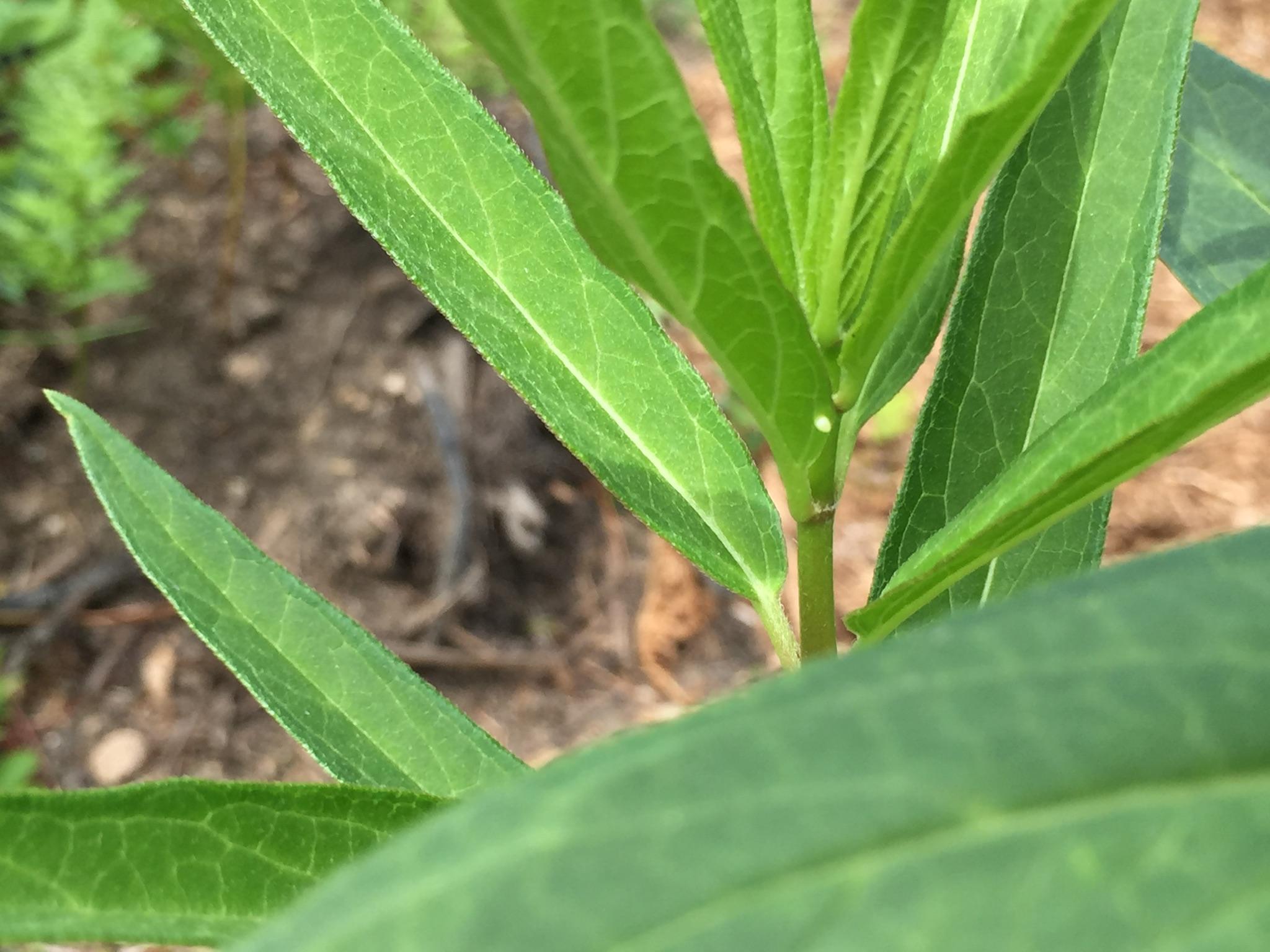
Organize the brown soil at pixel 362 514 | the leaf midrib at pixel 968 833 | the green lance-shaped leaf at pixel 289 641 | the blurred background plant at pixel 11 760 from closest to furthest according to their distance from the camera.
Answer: the leaf midrib at pixel 968 833
the green lance-shaped leaf at pixel 289 641
the blurred background plant at pixel 11 760
the brown soil at pixel 362 514

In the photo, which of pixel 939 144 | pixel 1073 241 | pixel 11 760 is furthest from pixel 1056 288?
pixel 11 760

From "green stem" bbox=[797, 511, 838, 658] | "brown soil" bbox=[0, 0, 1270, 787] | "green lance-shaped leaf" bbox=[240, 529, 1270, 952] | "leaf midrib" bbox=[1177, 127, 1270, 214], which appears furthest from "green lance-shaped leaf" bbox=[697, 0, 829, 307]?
"brown soil" bbox=[0, 0, 1270, 787]

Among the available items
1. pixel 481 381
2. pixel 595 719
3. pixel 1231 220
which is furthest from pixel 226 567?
pixel 481 381

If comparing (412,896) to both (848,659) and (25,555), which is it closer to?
(848,659)

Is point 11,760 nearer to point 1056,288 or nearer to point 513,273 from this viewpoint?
point 513,273

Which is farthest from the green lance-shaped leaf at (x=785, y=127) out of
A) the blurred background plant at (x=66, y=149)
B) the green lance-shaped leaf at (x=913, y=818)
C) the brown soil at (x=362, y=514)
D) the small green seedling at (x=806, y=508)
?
the blurred background plant at (x=66, y=149)

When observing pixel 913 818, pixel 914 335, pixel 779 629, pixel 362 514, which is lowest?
pixel 362 514

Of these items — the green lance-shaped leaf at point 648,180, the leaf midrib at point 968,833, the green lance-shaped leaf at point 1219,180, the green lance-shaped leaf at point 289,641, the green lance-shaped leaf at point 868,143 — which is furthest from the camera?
the green lance-shaped leaf at point 1219,180

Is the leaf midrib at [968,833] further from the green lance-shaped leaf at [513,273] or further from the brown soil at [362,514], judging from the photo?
the brown soil at [362,514]
